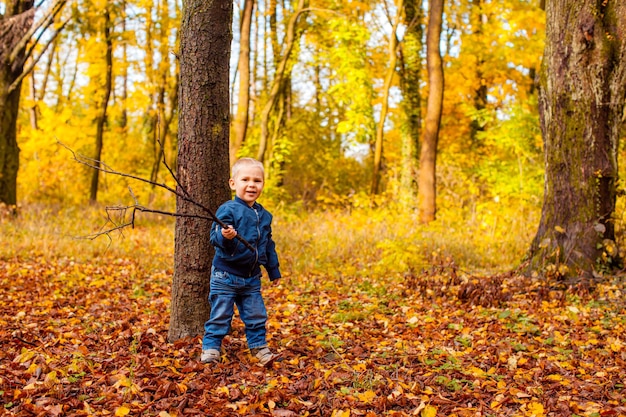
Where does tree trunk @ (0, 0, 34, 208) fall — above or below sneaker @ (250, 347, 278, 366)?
above

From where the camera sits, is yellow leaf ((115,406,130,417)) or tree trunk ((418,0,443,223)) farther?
tree trunk ((418,0,443,223))

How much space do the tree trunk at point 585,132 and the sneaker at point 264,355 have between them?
3865 mm

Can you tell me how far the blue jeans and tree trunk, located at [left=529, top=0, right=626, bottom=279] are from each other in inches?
153

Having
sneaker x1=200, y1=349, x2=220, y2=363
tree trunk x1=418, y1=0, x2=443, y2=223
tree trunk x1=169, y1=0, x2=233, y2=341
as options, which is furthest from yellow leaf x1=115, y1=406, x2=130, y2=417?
tree trunk x1=418, y1=0, x2=443, y2=223

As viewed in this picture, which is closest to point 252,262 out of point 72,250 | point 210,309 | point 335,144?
point 210,309

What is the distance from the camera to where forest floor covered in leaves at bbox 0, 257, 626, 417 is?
3332 millimetres

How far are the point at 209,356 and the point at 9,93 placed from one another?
9673mm

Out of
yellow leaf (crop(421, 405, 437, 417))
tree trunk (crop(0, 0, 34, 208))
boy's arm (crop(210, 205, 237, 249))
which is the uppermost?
tree trunk (crop(0, 0, 34, 208))

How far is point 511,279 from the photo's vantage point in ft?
21.8

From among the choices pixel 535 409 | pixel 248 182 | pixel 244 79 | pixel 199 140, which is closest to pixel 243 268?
pixel 248 182

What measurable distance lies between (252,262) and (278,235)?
5788mm

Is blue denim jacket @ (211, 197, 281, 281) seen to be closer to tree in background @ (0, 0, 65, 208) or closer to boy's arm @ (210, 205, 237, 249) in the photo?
boy's arm @ (210, 205, 237, 249)

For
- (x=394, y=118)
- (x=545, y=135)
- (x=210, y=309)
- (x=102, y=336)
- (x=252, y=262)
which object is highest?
(x=394, y=118)

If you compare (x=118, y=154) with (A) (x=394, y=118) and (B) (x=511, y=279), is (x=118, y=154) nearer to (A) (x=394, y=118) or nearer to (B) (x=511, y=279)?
(A) (x=394, y=118)
